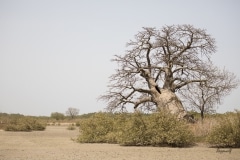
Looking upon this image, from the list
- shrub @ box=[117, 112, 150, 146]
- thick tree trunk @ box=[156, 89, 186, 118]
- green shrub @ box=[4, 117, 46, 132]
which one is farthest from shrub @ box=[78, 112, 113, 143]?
green shrub @ box=[4, 117, 46, 132]

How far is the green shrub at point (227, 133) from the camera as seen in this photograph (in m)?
15.3

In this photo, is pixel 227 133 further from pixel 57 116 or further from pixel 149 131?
pixel 57 116

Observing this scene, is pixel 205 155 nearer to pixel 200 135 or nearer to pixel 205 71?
pixel 200 135

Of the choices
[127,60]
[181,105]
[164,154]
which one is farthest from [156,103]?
[164,154]

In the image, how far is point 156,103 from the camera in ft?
69.3

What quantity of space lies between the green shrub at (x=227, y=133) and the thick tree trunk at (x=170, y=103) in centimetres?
442

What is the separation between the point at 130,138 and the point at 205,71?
7.23 meters

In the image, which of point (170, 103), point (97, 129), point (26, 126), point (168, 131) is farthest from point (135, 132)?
point (26, 126)

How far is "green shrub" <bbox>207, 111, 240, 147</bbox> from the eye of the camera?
15.3 m

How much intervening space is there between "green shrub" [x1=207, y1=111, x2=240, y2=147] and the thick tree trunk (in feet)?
14.5

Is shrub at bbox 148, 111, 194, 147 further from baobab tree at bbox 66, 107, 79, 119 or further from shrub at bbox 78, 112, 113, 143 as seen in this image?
baobab tree at bbox 66, 107, 79, 119

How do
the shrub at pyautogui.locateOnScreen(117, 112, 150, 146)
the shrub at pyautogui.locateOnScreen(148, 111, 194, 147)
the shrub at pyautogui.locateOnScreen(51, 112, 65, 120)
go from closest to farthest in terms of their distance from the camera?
1. the shrub at pyautogui.locateOnScreen(148, 111, 194, 147)
2. the shrub at pyautogui.locateOnScreen(117, 112, 150, 146)
3. the shrub at pyautogui.locateOnScreen(51, 112, 65, 120)

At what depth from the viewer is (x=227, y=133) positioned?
1555 centimetres

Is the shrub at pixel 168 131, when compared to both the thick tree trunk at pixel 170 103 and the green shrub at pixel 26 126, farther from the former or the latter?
the green shrub at pixel 26 126
